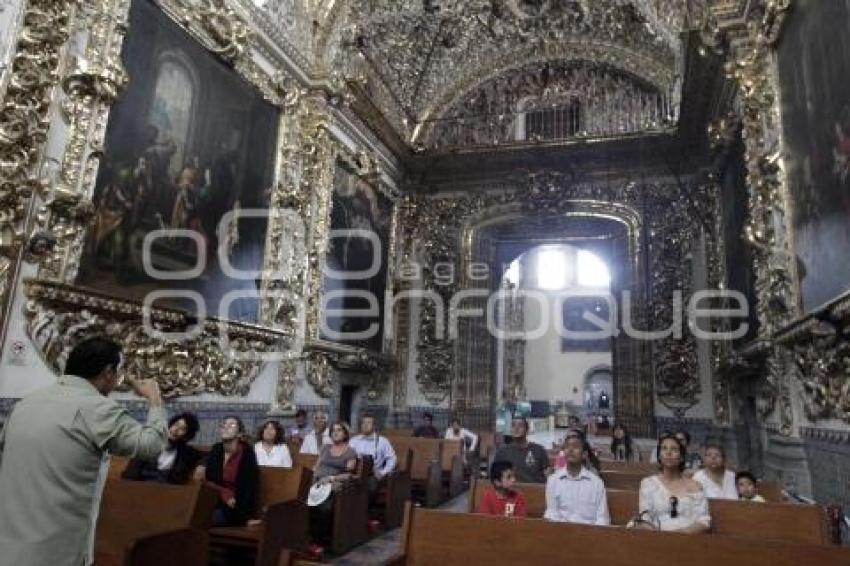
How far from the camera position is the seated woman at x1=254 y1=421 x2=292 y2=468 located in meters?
6.30

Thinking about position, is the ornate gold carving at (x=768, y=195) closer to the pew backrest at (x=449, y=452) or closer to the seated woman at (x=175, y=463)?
the pew backrest at (x=449, y=452)

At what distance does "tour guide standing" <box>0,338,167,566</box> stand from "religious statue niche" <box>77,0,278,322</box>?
4.41m

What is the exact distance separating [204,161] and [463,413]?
884 centimetres

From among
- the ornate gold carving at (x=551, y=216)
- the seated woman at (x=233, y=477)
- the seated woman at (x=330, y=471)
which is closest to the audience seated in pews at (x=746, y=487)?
the seated woman at (x=330, y=471)

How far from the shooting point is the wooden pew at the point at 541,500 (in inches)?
193

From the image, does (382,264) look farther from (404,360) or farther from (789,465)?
(789,465)

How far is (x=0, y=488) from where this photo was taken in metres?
2.42

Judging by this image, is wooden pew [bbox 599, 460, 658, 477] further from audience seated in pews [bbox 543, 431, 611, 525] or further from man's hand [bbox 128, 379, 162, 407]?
man's hand [bbox 128, 379, 162, 407]

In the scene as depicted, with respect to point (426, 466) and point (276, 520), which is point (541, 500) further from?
point (426, 466)

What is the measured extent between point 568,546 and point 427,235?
12.7 meters

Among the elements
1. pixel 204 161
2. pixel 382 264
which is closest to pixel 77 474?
pixel 204 161

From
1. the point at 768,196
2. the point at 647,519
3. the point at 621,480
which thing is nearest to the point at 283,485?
the point at 647,519

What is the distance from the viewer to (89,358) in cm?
261

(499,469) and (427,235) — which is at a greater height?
(427,235)
